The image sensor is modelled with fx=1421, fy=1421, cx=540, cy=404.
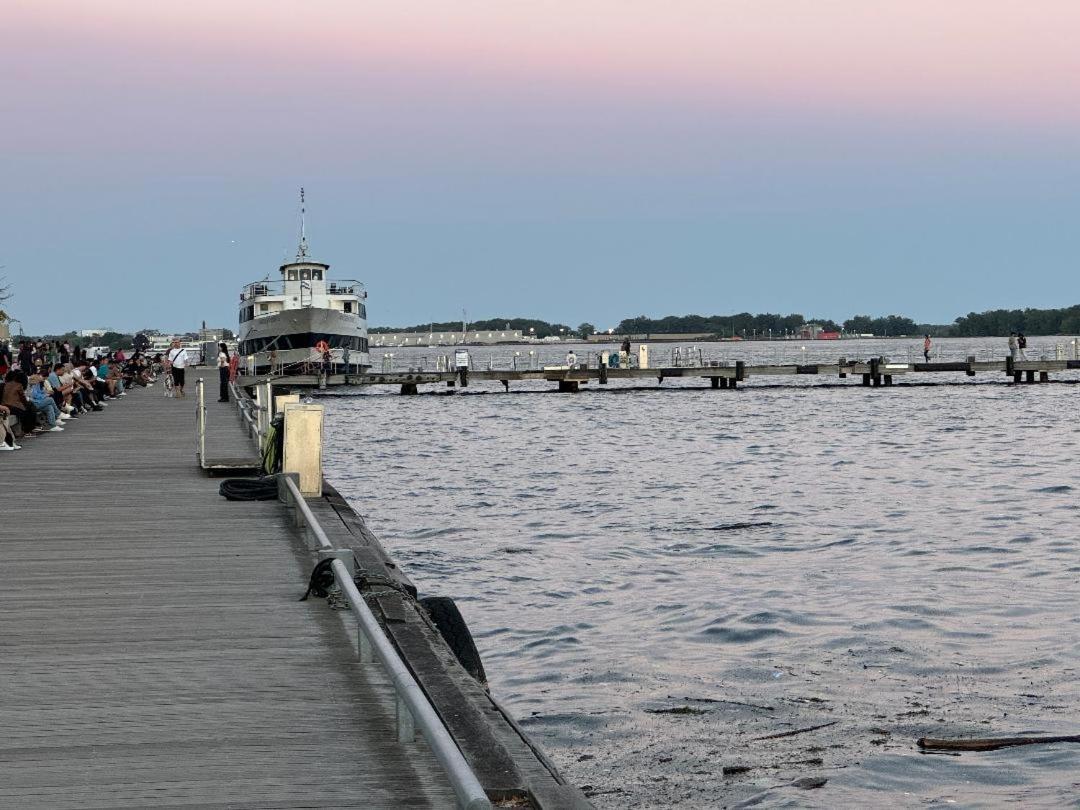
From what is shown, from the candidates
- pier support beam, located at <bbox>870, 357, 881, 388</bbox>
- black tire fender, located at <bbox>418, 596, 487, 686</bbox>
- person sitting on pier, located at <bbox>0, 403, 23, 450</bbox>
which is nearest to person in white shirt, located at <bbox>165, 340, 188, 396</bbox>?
person sitting on pier, located at <bbox>0, 403, 23, 450</bbox>

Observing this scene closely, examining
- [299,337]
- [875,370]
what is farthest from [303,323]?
[875,370]

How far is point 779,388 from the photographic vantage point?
8281cm

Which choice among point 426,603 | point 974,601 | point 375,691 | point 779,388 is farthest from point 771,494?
point 779,388

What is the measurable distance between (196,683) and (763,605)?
32.5 feet

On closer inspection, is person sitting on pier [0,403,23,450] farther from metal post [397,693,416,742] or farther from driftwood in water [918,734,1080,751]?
metal post [397,693,416,742]

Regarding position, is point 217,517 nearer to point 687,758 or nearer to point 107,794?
point 687,758

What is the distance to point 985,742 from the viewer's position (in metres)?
10.7

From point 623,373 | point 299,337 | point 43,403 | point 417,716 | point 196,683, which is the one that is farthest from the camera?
point 299,337

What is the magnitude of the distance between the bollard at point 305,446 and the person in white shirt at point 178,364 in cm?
2550

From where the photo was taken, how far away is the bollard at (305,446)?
49.3 ft

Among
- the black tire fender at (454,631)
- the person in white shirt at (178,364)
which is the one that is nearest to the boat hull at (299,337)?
the person in white shirt at (178,364)

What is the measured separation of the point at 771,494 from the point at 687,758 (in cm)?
1997

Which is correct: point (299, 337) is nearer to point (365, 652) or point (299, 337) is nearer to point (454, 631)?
point (454, 631)

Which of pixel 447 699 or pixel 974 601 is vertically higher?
pixel 447 699
